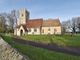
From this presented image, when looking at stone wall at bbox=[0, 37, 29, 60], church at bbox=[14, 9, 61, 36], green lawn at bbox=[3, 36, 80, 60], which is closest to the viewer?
stone wall at bbox=[0, 37, 29, 60]

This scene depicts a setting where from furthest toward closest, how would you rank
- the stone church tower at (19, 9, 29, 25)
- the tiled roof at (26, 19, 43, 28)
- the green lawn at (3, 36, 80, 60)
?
the stone church tower at (19, 9, 29, 25) → the tiled roof at (26, 19, 43, 28) → the green lawn at (3, 36, 80, 60)

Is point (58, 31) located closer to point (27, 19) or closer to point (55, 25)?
point (55, 25)

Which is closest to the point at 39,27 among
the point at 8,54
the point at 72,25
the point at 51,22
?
the point at 51,22

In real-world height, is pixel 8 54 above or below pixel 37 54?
above

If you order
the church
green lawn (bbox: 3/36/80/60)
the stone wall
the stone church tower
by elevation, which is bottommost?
green lawn (bbox: 3/36/80/60)

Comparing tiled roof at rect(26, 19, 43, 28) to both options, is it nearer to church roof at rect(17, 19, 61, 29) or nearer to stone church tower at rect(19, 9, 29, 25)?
church roof at rect(17, 19, 61, 29)

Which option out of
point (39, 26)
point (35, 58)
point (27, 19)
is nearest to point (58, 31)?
point (39, 26)

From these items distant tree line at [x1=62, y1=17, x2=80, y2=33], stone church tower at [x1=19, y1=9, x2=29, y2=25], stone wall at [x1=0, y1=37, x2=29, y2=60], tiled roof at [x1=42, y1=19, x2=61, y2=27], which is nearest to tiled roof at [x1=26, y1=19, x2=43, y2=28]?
tiled roof at [x1=42, y1=19, x2=61, y2=27]

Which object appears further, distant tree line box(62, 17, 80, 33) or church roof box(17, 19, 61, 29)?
distant tree line box(62, 17, 80, 33)

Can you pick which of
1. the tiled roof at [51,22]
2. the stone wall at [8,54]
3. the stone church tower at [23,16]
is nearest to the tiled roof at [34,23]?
the tiled roof at [51,22]

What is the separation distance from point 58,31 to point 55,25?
2.64 m

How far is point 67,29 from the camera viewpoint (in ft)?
320

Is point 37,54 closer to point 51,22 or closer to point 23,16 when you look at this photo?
point 51,22

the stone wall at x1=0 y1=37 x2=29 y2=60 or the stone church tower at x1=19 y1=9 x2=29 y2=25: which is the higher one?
the stone church tower at x1=19 y1=9 x2=29 y2=25
